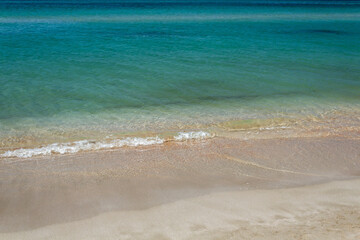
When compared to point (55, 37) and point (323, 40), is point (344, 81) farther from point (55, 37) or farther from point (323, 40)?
point (55, 37)

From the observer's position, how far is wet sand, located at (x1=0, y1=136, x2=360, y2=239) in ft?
14.3

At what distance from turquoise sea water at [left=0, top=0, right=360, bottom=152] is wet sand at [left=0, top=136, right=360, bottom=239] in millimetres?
1479

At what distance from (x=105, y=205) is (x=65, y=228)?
68 centimetres

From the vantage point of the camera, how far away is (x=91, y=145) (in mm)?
7012

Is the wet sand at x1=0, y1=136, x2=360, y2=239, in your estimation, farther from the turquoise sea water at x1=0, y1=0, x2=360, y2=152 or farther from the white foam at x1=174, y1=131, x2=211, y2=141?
the turquoise sea water at x1=0, y1=0, x2=360, y2=152

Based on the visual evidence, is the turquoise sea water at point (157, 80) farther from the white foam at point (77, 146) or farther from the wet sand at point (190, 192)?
the wet sand at point (190, 192)

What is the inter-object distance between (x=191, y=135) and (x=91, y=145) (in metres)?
2.25

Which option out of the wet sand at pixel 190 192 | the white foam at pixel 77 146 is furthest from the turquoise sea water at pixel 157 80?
the wet sand at pixel 190 192

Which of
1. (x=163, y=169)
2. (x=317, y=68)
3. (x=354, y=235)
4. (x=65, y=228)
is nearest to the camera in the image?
(x=354, y=235)

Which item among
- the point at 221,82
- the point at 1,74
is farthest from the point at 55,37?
the point at 221,82

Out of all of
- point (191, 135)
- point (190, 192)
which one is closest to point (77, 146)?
point (191, 135)

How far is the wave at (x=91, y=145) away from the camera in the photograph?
21.7ft

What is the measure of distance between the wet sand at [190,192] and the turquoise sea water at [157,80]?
1.48 meters

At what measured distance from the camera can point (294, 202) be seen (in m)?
4.98
